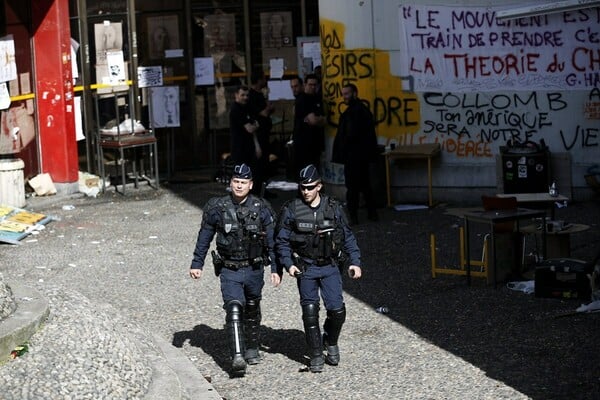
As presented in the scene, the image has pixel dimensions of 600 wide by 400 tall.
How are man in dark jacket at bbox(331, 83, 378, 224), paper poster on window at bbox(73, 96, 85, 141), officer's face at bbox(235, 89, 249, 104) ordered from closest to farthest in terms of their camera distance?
man in dark jacket at bbox(331, 83, 378, 224) < officer's face at bbox(235, 89, 249, 104) < paper poster on window at bbox(73, 96, 85, 141)

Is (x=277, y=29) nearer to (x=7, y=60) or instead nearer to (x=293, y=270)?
(x=7, y=60)

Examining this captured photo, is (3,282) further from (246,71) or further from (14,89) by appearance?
(246,71)

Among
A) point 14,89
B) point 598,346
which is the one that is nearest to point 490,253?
point 598,346

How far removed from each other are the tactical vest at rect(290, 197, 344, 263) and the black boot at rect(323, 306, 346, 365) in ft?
1.45

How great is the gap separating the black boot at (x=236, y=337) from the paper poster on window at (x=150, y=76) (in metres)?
12.4

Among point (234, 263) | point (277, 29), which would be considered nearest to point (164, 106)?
point (277, 29)

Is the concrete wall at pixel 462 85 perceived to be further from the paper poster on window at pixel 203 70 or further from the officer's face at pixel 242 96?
the paper poster on window at pixel 203 70

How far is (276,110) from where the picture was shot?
2433 centimetres

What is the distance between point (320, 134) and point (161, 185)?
Result: 3608 millimetres

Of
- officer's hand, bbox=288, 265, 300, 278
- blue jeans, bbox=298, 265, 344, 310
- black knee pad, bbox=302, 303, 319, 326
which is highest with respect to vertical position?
officer's hand, bbox=288, 265, 300, 278

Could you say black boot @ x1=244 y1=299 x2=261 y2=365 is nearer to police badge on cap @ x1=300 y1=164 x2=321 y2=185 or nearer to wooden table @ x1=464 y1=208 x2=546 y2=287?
police badge on cap @ x1=300 y1=164 x2=321 y2=185

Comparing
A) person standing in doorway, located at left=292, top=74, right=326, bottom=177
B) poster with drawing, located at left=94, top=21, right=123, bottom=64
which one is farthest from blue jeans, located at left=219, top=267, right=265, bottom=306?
poster with drawing, located at left=94, top=21, right=123, bottom=64

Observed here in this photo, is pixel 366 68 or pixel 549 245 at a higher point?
pixel 366 68

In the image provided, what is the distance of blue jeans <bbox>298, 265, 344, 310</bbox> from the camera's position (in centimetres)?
1105
